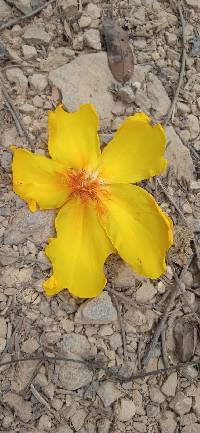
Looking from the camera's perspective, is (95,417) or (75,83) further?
(75,83)

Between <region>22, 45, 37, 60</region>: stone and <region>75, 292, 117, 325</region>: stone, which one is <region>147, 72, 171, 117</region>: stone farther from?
<region>75, 292, 117, 325</region>: stone

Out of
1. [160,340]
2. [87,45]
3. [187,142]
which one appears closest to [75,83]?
[87,45]

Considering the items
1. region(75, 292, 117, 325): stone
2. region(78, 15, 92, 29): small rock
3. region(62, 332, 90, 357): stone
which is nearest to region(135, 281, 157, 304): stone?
region(75, 292, 117, 325): stone

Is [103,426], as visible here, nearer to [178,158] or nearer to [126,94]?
[178,158]

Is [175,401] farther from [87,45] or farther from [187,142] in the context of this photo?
[87,45]

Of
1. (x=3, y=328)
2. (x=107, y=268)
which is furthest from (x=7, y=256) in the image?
(x=107, y=268)

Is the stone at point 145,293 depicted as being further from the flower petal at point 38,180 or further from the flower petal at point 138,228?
→ the flower petal at point 38,180
